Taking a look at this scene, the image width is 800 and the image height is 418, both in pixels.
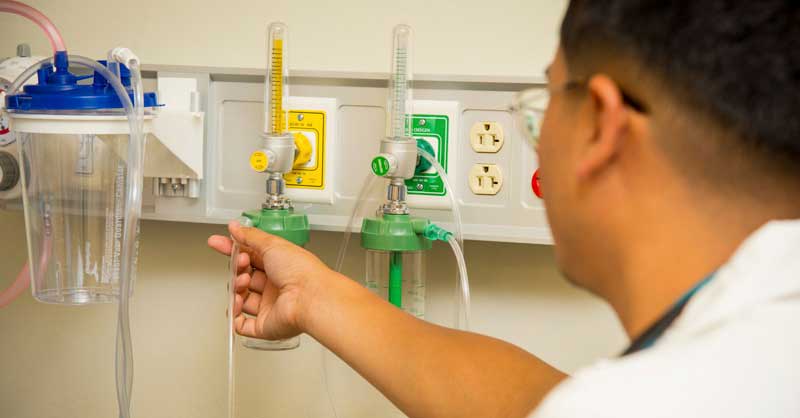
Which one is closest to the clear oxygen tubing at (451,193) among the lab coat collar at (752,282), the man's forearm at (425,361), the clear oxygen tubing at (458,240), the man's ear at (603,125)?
the clear oxygen tubing at (458,240)

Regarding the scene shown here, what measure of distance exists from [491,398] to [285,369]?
594mm

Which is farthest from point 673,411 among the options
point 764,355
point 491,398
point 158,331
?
point 158,331

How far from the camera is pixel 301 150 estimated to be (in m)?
1.50

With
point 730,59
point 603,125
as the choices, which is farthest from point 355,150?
point 730,59

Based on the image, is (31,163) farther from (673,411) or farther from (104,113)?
(673,411)

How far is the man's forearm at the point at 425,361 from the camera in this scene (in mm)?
1185

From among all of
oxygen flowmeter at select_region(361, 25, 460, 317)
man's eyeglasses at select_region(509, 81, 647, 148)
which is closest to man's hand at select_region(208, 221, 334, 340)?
oxygen flowmeter at select_region(361, 25, 460, 317)

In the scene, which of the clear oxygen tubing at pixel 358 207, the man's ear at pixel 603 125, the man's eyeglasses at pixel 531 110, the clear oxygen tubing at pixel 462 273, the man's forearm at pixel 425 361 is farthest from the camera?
the clear oxygen tubing at pixel 358 207

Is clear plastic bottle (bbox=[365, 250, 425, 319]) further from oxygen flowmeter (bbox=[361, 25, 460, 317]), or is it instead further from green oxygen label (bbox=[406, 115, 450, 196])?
green oxygen label (bbox=[406, 115, 450, 196])

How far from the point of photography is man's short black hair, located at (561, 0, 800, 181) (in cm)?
68

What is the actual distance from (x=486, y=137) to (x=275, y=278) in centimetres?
43

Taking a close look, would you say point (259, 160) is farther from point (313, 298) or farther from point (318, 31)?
point (318, 31)

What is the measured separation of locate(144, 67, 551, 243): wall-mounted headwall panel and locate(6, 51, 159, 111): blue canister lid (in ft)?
0.91

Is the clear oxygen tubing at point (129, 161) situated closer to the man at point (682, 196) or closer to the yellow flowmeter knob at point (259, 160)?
the yellow flowmeter knob at point (259, 160)
